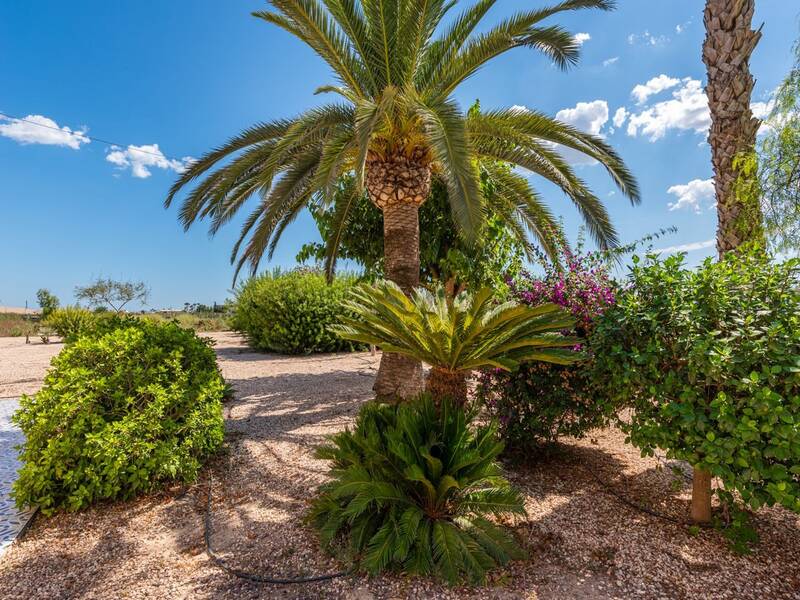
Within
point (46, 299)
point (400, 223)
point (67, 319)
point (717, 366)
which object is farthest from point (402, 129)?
point (46, 299)

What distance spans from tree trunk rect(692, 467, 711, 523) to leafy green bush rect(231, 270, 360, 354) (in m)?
11.3

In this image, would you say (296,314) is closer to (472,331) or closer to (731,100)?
(472,331)

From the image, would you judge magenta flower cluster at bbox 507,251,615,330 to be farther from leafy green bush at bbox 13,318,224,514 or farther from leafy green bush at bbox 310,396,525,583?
leafy green bush at bbox 13,318,224,514

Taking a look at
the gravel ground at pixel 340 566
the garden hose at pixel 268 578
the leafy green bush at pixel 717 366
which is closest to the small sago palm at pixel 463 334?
the leafy green bush at pixel 717 366

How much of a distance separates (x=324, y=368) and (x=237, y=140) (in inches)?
263

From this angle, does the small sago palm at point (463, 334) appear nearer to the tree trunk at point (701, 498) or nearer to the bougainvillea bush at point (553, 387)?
the bougainvillea bush at point (553, 387)

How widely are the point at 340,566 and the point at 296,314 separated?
11.9 m

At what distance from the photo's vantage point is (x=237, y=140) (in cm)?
621

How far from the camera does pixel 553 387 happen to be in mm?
4121

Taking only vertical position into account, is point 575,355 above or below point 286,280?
below

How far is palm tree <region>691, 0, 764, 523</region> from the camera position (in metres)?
6.05

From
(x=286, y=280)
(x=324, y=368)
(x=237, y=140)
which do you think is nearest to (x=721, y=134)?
(x=237, y=140)

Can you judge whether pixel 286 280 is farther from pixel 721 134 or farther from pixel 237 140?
pixel 721 134

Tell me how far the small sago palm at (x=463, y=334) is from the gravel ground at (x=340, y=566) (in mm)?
1234
